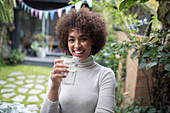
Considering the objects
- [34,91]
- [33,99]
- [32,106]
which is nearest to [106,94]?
[32,106]

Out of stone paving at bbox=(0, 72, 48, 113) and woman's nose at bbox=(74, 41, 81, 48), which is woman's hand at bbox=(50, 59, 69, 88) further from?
stone paving at bbox=(0, 72, 48, 113)

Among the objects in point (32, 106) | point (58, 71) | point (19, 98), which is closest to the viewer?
point (58, 71)

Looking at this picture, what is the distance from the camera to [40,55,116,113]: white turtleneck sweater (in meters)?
1.01

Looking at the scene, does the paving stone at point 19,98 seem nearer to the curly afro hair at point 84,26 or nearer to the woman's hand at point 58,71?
the curly afro hair at point 84,26

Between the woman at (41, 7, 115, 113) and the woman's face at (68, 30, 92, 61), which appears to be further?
the woman's face at (68, 30, 92, 61)

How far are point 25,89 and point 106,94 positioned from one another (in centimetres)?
317

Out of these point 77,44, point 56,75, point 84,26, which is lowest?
point 56,75

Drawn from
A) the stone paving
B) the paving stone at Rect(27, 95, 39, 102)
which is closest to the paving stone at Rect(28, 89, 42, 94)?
the stone paving

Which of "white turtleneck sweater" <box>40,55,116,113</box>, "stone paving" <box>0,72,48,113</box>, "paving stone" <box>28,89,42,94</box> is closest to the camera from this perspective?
"white turtleneck sweater" <box>40,55,116,113</box>

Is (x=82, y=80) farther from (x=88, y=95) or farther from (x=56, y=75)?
(x=56, y=75)

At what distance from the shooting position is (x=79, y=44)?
43.8 inches

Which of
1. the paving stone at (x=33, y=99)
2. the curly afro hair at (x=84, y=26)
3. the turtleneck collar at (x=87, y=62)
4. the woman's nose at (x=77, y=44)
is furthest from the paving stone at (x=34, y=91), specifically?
the woman's nose at (x=77, y=44)

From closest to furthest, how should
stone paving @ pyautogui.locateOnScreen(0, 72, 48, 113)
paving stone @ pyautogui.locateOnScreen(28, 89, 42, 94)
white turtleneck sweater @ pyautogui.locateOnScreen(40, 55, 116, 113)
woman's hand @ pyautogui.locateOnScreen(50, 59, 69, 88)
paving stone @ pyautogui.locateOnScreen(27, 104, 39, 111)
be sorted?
woman's hand @ pyautogui.locateOnScreen(50, 59, 69, 88) < white turtleneck sweater @ pyautogui.locateOnScreen(40, 55, 116, 113) < paving stone @ pyautogui.locateOnScreen(27, 104, 39, 111) < stone paving @ pyautogui.locateOnScreen(0, 72, 48, 113) < paving stone @ pyautogui.locateOnScreen(28, 89, 42, 94)

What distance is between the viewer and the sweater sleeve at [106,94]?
1.00 meters
